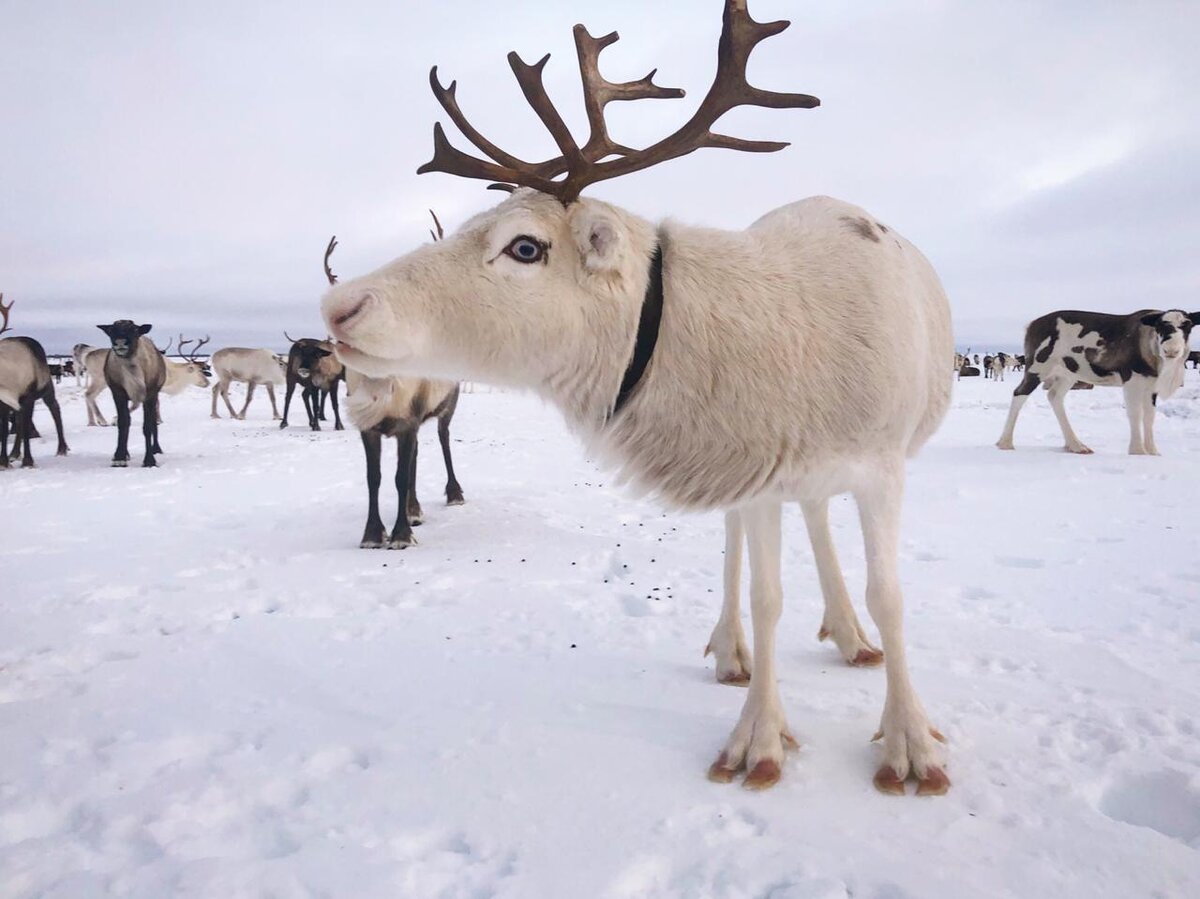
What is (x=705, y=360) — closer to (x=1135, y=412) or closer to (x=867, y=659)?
(x=867, y=659)

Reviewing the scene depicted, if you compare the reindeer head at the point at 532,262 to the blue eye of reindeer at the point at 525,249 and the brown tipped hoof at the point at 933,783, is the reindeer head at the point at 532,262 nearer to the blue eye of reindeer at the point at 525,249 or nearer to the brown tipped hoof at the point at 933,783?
the blue eye of reindeer at the point at 525,249

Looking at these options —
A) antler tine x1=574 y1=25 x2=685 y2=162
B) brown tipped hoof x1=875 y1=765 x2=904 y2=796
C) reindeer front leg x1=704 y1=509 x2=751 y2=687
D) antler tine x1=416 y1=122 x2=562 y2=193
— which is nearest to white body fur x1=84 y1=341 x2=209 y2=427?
antler tine x1=416 y1=122 x2=562 y2=193

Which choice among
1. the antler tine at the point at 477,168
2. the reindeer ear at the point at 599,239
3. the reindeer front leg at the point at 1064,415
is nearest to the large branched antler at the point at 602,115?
the antler tine at the point at 477,168

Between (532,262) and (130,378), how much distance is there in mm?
12139

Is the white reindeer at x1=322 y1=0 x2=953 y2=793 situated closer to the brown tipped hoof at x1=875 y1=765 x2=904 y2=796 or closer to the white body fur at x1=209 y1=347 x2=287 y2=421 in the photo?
the brown tipped hoof at x1=875 y1=765 x2=904 y2=796

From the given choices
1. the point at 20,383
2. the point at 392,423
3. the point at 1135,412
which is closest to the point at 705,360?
the point at 392,423

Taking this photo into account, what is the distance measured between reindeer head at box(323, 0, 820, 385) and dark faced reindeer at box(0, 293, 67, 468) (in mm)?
12099

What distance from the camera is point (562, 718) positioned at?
113 inches

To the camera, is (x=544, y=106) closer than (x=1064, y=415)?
Yes

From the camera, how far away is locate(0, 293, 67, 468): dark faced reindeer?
11.1m

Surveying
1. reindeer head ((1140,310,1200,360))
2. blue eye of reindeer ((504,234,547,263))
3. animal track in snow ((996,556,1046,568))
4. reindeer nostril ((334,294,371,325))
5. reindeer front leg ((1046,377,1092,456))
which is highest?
reindeer head ((1140,310,1200,360))

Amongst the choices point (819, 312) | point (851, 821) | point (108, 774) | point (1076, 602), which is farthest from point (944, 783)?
point (108, 774)

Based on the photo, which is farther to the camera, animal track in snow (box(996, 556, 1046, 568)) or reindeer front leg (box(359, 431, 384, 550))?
reindeer front leg (box(359, 431, 384, 550))

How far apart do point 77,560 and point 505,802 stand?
516cm
